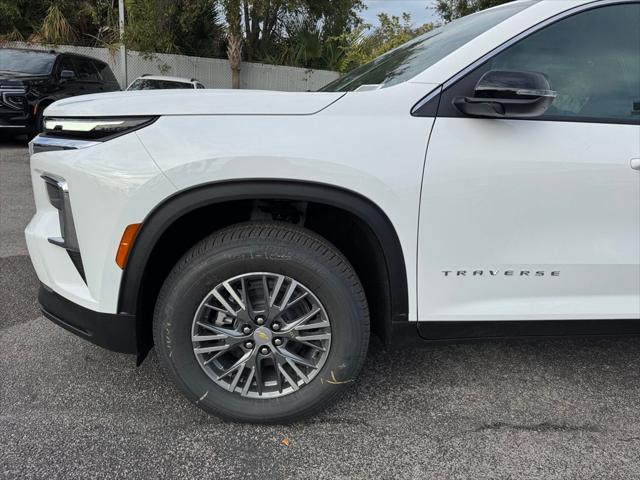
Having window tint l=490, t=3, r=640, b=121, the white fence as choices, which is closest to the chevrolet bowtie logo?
window tint l=490, t=3, r=640, b=121

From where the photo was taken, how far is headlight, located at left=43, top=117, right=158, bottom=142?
6.53 ft

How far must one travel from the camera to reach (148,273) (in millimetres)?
2139

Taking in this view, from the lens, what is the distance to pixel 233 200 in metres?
1.99

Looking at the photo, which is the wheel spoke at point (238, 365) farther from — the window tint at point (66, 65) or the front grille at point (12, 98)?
the window tint at point (66, 65)

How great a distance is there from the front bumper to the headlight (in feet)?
2.29

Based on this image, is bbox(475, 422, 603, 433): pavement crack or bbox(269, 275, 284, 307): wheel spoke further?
bbox(475, 422, 603, 433): pavement crack

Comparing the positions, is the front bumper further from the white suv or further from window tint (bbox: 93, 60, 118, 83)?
window tint (bbox: 93, 60, 118, 83)

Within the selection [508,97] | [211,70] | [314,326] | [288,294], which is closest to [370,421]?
[314,326]

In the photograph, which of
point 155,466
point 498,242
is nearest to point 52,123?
point 155,466

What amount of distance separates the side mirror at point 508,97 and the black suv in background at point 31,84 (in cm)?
866

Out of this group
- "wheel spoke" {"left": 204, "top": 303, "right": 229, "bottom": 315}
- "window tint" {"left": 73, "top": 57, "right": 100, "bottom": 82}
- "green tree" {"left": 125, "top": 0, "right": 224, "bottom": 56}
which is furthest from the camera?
"green tree" {"left": 125, "top": 0, "right": 224, "bottom": 56}

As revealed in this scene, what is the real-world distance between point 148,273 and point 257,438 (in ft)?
2.77

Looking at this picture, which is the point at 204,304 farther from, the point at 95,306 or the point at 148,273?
the point at 95,306

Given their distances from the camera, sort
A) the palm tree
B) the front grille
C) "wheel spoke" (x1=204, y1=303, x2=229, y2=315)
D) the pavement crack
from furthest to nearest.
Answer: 1. the palm tree
2. the front grille
3. the pavement crack
4. "wheel spoke" (x1=204, y1=303, x2=229, y2=315)
